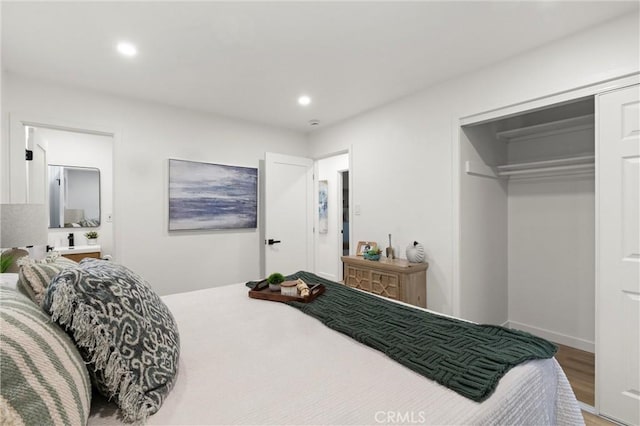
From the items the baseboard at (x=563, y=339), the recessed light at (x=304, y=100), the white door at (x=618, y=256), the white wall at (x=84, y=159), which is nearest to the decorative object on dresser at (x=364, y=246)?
the recessed light at (x=304, y=100)

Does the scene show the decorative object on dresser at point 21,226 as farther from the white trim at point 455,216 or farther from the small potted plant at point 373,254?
the white trim at point 455,216

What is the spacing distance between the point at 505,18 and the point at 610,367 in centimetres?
235

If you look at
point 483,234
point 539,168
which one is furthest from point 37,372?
point 539,168

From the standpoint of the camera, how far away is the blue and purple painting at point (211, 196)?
350cm

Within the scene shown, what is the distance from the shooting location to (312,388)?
1006mm

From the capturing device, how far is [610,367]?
1980mm

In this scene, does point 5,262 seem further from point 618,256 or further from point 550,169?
point 550,169

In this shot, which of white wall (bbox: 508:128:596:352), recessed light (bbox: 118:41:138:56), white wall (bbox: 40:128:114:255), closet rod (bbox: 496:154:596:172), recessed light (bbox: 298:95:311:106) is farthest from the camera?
white wall (bbox: 40:128:114:255)

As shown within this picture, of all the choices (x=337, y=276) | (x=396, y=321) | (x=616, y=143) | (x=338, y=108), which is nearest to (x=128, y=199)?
(x=338, y=108)

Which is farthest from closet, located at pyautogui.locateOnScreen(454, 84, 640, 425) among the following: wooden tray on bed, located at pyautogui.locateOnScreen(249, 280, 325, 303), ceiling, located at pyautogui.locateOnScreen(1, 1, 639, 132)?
wooden tray on bed, located at pyautogui.locateOnScreen(249, 280, 325, 303)

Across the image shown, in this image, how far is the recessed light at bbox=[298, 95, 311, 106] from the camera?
3250 mm

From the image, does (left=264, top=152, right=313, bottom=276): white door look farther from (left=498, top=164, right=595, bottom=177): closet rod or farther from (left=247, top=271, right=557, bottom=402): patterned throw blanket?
(left=498, top=164, right=595, bottom=177): closet rod

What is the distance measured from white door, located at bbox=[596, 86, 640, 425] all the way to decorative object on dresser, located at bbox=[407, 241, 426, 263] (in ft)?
4.26

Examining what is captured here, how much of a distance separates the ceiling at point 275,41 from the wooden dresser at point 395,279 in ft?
5.76
